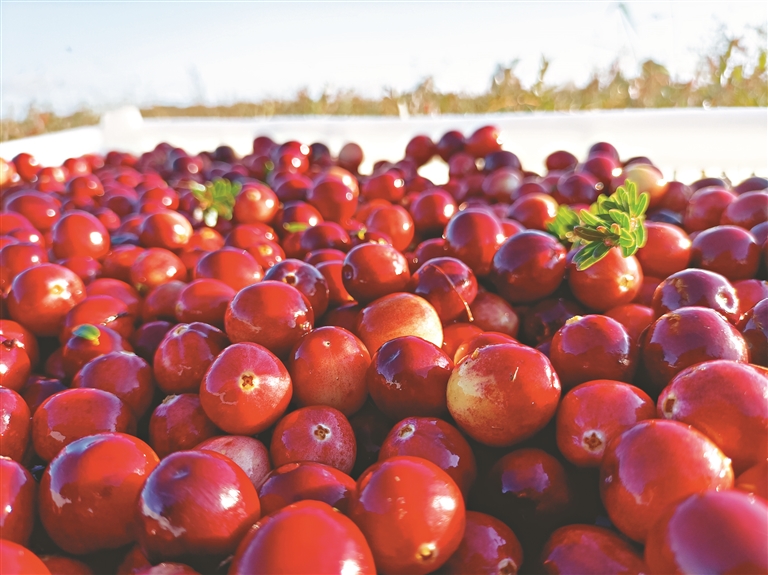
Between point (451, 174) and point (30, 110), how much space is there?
20.2ft

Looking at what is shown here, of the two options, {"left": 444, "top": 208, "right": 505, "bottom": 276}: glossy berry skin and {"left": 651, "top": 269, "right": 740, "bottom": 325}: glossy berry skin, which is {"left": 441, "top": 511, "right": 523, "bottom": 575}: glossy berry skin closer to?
{"left": 651, "top": 269, "right": 740, "bottom": 325}: glossy berry skin

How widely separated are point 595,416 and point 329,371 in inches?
23.5

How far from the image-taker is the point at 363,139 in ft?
17.6

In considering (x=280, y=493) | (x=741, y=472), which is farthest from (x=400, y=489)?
(x=741, y=472)

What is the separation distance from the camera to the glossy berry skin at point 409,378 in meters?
1.39

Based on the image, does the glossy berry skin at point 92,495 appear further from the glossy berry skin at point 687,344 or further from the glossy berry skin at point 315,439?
the glossy berry skin at point 687,344

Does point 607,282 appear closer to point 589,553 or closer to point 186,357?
point 589,553

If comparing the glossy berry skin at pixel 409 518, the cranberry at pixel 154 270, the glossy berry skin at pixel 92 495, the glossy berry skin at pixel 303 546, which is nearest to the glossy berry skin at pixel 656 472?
the glossy berry skin at pixel 409 518

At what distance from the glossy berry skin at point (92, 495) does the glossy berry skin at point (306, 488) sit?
0.75 ft

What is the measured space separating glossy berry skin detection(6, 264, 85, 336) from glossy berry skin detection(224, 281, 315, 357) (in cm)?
77

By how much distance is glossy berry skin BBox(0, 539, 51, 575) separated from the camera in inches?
37.3

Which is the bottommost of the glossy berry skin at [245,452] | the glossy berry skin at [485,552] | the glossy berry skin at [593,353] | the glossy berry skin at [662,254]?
the glossy berry skin at [485,552]

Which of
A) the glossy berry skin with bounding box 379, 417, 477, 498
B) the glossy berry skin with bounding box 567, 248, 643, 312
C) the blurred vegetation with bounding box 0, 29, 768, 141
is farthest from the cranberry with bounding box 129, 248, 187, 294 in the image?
the blurred vegetation with bounding box 0, 29, 768, 141

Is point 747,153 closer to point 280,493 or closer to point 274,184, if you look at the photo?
point 274,184
